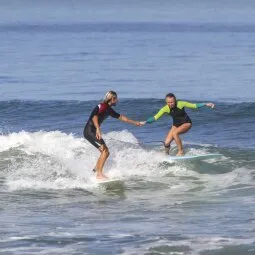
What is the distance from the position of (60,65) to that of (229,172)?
29.3 metres

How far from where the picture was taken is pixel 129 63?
4812 cm

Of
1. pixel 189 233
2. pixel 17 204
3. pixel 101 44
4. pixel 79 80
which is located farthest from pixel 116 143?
pixel 101 44

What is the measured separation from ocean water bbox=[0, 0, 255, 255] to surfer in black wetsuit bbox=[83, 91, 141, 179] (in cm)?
46

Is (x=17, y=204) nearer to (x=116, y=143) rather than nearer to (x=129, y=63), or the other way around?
(x=116, y=143)

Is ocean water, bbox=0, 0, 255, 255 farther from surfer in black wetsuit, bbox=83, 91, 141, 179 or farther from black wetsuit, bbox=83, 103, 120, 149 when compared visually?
black wetsuit, bbox=83, 103, 120, 149

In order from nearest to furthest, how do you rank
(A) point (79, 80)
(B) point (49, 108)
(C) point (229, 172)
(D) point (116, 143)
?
(C) point (229, 172), (D) point (116, 143), (B) point (49, 108), (A) point (79, 80)

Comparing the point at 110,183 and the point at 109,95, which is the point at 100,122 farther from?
the point at 110,183

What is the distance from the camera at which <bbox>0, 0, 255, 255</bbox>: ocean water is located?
13930mm

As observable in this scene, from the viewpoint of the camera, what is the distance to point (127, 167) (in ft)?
66.3

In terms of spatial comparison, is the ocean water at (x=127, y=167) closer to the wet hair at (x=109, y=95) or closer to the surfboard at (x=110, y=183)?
the surfboard at (x=110, y=183)

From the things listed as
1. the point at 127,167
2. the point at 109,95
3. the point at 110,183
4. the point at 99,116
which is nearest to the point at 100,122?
the point at 99,116

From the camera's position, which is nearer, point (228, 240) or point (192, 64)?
point (228, 240)

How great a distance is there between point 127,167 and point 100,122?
6.03ft

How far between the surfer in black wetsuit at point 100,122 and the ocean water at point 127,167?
1.51ft
